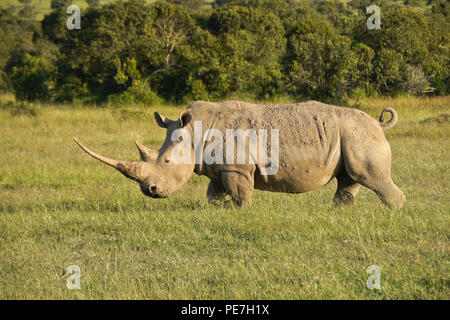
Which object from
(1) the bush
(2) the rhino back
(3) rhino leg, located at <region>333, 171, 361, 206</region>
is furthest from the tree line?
(2) the rhino back

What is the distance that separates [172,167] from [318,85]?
38.6 feet

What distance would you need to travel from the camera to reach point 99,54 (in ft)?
74.8

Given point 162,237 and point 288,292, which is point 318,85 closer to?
point 162,237

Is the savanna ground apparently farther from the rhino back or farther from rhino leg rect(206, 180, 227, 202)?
the rhino back

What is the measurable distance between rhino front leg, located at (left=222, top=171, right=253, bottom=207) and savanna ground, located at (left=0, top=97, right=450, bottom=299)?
151mm

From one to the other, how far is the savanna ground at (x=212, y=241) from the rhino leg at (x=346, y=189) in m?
0.14

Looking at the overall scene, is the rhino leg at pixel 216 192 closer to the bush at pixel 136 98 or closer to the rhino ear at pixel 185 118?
the rhino ear at pixel 185 118

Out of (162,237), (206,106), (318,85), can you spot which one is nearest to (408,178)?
(206,106)

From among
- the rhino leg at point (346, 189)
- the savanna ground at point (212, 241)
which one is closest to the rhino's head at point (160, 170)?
the savanna ground at point (212, 241)

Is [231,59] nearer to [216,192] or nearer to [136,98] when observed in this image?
[136,98]

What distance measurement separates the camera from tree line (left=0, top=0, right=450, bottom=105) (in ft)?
59.1

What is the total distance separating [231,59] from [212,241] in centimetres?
1552

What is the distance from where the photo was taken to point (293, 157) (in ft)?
22.1

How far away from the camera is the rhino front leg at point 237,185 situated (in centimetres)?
673
